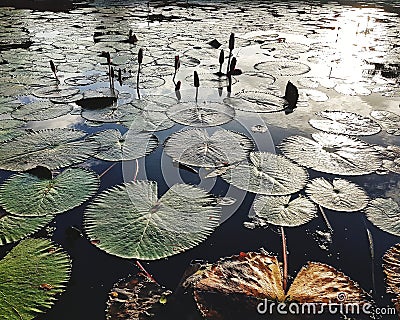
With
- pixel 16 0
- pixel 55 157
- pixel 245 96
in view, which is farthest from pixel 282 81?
pixel 16 0

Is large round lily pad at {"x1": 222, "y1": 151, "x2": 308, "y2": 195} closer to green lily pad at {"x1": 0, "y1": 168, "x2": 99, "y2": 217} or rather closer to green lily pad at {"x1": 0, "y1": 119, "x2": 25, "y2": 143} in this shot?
green lily pad at {"x1": 0, "y1": 168, "x2": 99, "y2": 217}

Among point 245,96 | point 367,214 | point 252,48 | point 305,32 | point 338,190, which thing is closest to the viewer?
point 367,214

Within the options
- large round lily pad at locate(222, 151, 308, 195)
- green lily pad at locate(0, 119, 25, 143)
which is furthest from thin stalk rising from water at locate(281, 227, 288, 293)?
green lily pad at locate(0, 119, 25, 143)

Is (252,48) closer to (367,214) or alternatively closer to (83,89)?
(83,89)

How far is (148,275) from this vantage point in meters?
1.27

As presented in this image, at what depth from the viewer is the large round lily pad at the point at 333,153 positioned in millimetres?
1953

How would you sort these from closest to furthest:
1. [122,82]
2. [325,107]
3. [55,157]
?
[55,157], [325,107], [122,82]

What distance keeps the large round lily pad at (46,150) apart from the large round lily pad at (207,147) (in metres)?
0.54

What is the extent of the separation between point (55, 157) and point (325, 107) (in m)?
2.27

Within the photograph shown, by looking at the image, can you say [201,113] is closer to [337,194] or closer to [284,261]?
[337,194]

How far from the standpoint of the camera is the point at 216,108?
2801mm

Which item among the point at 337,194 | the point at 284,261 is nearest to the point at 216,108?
the point at 337,194

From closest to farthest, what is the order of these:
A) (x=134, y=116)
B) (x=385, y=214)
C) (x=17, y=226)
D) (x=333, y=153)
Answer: (x=17, y=226), (x=385, y=214), (x=333, y=153), (x=134, y=116)

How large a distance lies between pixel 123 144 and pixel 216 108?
3.18 ft
